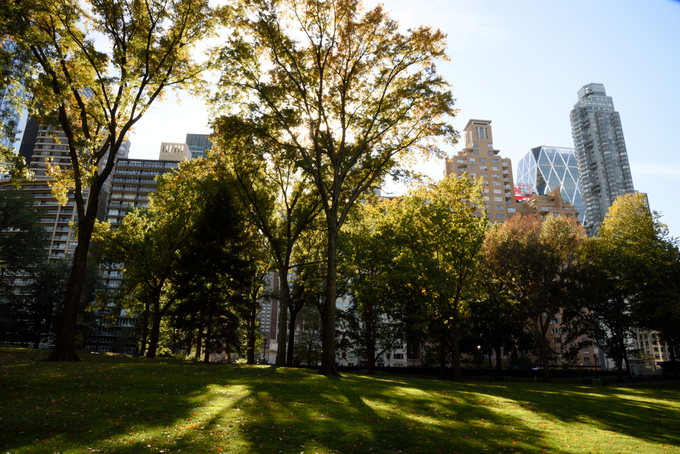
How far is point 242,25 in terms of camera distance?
21156 mm

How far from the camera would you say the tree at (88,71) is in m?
18.5

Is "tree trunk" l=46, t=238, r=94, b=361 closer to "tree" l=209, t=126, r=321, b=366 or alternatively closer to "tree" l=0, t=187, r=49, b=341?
"tree" l=209, t=126, r=321, b=366

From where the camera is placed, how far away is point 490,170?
118312 millimetres

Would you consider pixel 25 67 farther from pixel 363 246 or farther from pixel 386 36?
pixel 363 246

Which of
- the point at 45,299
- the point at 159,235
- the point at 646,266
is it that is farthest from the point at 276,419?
the point at 45,299

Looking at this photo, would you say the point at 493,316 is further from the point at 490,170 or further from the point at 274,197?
the point at 490,170

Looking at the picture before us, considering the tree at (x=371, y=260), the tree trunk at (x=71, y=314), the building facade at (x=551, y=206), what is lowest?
the tree trunk at (x=71, y=314)

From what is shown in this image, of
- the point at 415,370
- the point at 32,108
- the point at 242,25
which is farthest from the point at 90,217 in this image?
the point at 415,370

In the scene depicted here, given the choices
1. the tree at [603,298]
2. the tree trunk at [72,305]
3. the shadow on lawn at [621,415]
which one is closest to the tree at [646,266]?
the tree at [603,298]

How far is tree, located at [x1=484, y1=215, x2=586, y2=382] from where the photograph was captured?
38.2 m

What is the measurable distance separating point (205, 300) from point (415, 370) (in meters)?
30.1

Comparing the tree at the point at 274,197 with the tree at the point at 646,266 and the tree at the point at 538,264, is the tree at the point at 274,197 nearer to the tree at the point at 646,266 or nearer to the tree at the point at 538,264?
the tree at the point at 538,264

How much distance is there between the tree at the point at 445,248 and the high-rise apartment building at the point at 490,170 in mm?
88486

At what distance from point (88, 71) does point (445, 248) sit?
25.6m
